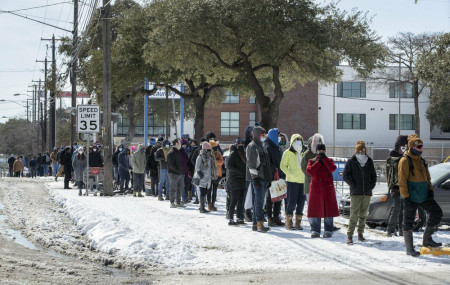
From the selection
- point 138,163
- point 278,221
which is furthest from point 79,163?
point 278,221

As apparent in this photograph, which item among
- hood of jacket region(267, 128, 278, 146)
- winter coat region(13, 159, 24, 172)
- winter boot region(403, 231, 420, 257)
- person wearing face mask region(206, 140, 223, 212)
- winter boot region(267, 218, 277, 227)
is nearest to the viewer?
winter boot region(403, 231, 420, 257)

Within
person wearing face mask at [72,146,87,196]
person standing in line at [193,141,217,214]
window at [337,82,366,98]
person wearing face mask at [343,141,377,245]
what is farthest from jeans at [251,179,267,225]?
window at [337,82,366,98]

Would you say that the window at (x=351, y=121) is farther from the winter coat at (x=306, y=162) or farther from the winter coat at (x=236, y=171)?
the winter coat at (x=306, y=162)

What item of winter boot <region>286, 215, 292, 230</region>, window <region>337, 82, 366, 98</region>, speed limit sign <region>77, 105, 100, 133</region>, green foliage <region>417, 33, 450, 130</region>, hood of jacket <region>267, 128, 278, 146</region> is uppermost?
window <region>337, 82, 366, 98</region>

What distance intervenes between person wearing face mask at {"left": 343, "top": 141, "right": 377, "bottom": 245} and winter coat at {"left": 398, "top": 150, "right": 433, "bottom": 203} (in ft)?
4.23

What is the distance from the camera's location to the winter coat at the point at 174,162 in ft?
61.6

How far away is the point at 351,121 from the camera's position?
67812 mm

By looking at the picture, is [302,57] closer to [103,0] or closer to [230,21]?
[230,21]

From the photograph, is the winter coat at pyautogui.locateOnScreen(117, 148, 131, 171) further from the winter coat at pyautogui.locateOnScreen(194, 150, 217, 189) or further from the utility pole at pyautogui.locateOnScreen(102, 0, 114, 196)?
the winter coat at pyautogui.locateOnScreen(194, 150, 217, 189)

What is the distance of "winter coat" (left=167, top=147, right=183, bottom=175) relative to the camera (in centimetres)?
1877

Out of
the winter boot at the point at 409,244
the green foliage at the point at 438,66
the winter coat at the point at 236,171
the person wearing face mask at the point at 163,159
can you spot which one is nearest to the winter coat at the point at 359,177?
the winter boot at the point at 409,244

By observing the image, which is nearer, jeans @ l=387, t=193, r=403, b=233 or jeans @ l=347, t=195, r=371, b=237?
jeans @ l=347, t=195, r=371, b=237

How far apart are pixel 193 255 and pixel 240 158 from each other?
450cm

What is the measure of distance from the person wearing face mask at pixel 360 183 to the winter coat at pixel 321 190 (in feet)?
1.48
